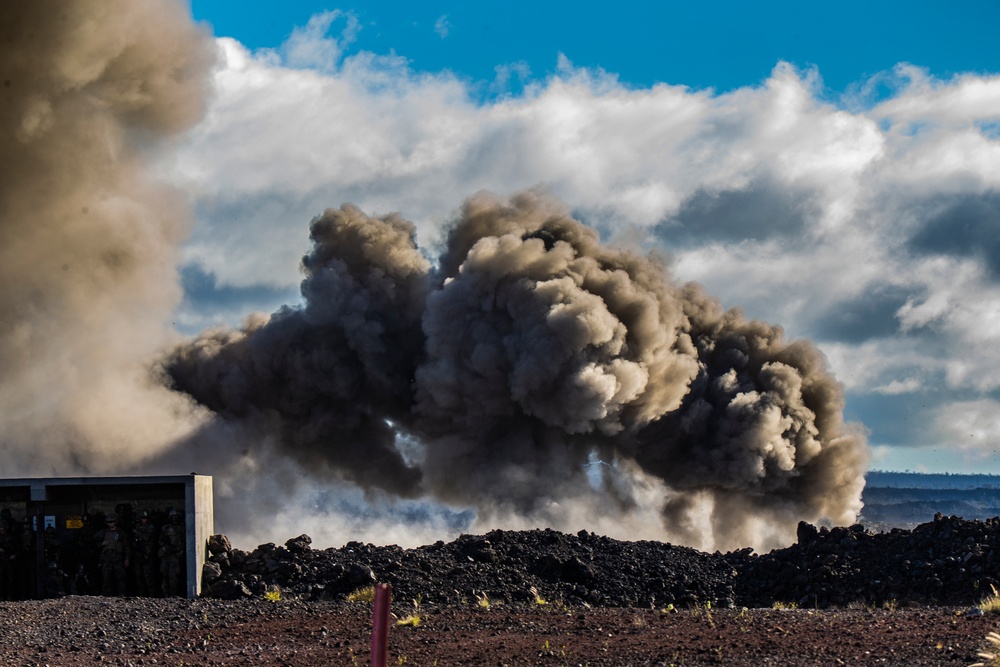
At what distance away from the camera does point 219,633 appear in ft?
57.8

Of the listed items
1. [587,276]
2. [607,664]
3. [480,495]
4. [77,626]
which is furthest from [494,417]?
[607,664]

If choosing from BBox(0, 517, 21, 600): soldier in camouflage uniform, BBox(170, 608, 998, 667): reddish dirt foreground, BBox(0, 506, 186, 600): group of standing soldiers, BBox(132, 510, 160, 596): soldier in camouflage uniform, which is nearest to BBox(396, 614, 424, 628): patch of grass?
BBox(170, 608, 998, 667): reddish dirt foreground

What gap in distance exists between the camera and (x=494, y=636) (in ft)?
54.3

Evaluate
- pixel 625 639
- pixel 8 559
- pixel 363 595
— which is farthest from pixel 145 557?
pixel 625 639

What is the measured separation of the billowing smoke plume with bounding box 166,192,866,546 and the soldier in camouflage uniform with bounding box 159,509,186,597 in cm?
2009

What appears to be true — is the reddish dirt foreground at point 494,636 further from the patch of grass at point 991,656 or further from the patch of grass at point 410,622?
the patch of grass at point 991,656

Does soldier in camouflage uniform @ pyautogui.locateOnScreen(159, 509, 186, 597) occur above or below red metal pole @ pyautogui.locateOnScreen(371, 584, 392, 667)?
above

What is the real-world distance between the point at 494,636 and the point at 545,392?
26914 millimetres

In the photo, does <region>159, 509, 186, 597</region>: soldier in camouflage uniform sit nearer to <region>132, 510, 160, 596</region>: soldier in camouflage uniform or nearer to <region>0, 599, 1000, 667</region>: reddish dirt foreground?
<region>132, 510, 160, 596</region>: soldier in camouflage uniform

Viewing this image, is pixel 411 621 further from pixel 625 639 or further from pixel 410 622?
pixel 625 639

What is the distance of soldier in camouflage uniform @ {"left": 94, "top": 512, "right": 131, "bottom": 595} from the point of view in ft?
79.5

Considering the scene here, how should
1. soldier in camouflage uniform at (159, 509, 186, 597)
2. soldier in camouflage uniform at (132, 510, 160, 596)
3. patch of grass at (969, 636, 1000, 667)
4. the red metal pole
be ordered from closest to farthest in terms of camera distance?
the red metal pole → patch of grass at (969, 636, 1000, 667) → soldier in camouflage uniform at (159, 509, 186, 597) → soldier in camouflage uniform at (132, 510, 160, 596)

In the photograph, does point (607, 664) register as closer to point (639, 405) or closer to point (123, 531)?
point (123, 531)

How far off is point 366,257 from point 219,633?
32.1m
